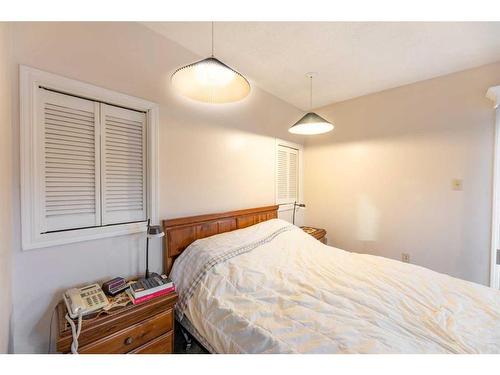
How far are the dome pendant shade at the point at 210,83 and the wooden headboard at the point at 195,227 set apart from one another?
0.97 meters

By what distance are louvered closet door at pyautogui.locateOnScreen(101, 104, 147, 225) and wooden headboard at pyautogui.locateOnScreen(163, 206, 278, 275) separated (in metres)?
0.26

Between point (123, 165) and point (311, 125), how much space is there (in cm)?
166

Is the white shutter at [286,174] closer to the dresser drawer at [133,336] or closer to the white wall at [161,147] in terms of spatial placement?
the white wall at [161,147]

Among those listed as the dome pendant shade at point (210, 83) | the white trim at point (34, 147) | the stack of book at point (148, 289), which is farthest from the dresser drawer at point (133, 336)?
the dome pendant shade at point (210, 83)

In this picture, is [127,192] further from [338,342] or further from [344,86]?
[344,86]

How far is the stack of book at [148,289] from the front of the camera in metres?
1.19

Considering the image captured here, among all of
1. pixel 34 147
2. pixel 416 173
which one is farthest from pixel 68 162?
pixel 416 173

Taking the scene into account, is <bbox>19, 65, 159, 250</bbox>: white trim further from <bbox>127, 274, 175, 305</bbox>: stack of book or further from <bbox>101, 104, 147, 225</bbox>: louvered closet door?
<bbox>127, 274, 175, 305</bbox>: stack of book

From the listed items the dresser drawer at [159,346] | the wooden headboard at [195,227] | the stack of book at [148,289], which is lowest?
the dresser drawer at [159,346]

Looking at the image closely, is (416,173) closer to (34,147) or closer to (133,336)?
(133,336)

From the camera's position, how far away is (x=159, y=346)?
1248 millimetres

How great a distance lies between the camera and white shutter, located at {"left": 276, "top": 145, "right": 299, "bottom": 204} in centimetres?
281
